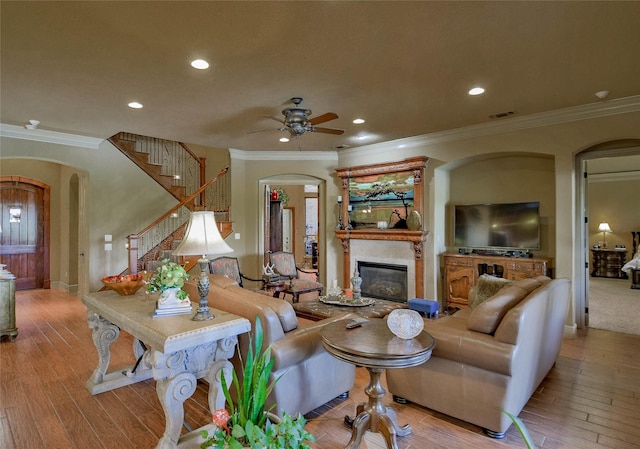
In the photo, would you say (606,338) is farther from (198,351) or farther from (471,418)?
(198,351)

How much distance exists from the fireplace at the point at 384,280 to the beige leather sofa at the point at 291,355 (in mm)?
3337

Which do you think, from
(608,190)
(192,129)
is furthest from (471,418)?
(608,190)

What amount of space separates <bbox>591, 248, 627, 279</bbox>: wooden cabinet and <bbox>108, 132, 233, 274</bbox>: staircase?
30.8 ft

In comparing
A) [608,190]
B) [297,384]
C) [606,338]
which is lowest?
[606,338]

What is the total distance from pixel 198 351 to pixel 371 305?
8.26 ft

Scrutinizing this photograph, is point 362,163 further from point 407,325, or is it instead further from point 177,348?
point 177,348

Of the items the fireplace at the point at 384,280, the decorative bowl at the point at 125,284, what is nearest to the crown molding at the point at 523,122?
the fireplace at the point at 384,280

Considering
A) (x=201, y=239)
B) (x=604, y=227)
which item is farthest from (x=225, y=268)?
(x=604, y=227)

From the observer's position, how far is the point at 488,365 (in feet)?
7.57

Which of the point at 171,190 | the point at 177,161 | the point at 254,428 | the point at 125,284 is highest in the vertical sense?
the point at 177,161

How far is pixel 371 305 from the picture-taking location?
431 centimetres

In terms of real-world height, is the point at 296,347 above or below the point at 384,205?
below

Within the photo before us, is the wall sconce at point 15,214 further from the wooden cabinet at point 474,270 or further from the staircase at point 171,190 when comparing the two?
the wooden cabinet at point 474,270

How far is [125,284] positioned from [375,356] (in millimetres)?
2242
